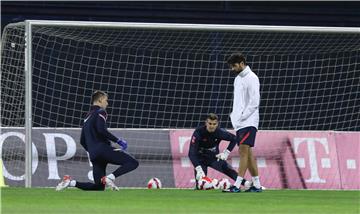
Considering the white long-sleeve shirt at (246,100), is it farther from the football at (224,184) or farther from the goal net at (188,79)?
the goal net at (188,79)

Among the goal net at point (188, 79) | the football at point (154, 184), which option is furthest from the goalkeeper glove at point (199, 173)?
the goal net at point (188, 79)

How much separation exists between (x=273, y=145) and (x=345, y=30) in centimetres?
224

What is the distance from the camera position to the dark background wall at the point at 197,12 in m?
24.2

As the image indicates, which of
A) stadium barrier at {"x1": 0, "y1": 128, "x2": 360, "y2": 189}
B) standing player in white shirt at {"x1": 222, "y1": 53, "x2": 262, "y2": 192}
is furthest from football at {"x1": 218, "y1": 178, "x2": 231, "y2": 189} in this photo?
stadium barrier at {"x1": 0, "y1": 128, "x2": 360, "y2": 189}

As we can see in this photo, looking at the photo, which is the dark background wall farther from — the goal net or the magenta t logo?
the magenta t logo

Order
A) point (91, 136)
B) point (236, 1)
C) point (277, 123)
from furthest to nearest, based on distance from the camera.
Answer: point (236, 1)
point (277, 123)
point (91, 136)

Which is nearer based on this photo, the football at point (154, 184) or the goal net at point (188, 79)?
the football at point (154, 184)

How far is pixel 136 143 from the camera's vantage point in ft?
60.6

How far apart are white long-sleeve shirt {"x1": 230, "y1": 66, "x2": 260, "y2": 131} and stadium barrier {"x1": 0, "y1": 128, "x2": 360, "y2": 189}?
3441 mm

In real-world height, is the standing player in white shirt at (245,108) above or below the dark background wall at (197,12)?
below

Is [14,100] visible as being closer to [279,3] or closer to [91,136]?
[91,136]

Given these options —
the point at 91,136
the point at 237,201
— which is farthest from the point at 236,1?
the point at 237,201

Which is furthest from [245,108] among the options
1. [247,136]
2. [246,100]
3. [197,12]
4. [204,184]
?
[197,12]

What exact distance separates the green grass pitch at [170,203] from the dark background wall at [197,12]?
407 inches
